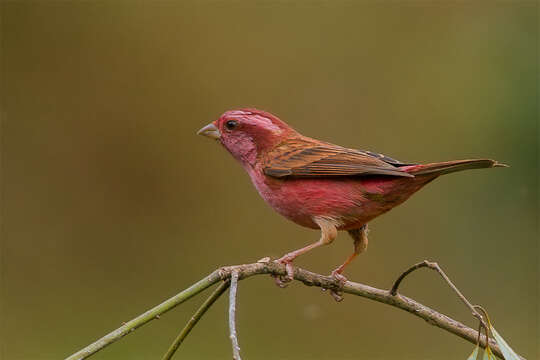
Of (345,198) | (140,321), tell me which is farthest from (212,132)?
(140,321)

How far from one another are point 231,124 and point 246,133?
14 cm

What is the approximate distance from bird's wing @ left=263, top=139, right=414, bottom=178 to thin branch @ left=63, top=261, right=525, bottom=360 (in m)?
0.88

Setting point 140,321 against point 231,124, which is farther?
point 231,124

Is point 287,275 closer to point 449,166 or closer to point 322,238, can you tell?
point 322,238

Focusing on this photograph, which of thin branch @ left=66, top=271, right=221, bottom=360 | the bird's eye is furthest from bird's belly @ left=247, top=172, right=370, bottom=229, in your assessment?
thin branch @ left=66, top=271, right=221, bottom=360

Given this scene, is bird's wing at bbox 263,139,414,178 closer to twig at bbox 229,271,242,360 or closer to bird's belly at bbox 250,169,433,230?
bird's belly at bbox 250,169,433,230

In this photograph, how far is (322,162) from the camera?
4918mm

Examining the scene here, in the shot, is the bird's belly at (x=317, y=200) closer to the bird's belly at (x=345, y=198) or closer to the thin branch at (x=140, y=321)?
the bird's belly at (x=345, y=198)

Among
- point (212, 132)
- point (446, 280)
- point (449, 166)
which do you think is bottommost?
point (446, 280)

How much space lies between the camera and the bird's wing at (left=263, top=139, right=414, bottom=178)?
462cm

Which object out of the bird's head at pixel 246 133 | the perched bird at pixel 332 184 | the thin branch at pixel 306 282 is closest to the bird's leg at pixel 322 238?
the perched bird at pixel 332 184

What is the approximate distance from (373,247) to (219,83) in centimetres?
317

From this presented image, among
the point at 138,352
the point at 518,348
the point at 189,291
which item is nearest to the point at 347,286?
the point at 189,291

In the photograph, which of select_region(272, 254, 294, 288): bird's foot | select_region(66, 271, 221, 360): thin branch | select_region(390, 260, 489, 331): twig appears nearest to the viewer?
select_region(66, 271, 221, 360): thin branch
